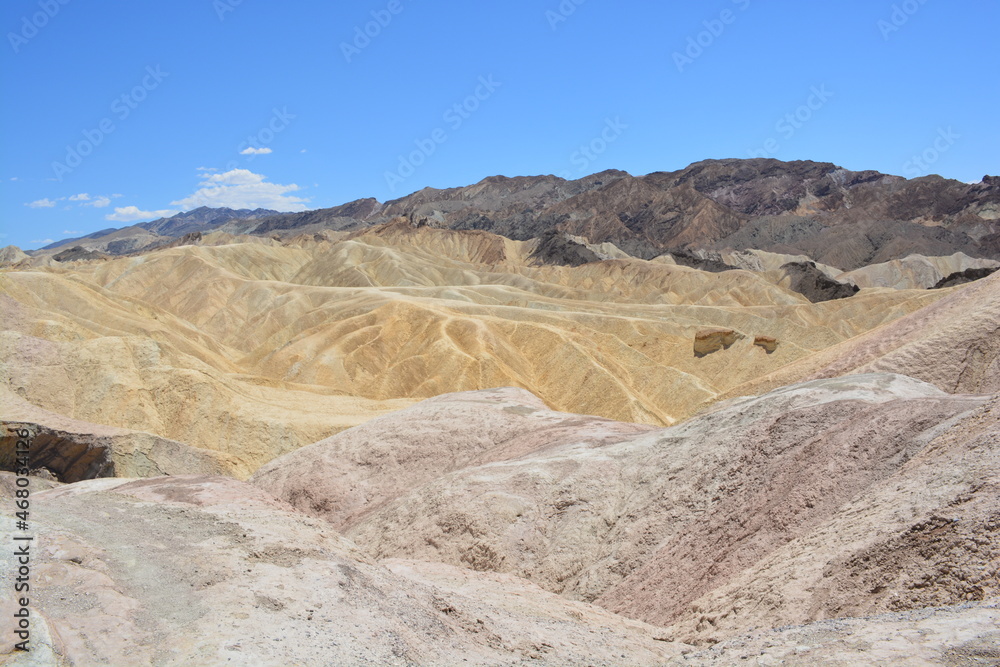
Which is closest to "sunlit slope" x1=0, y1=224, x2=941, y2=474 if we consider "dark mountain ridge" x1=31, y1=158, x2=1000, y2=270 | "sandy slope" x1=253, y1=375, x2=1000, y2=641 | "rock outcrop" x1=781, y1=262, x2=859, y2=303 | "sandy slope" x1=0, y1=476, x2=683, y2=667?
"rock outcrop" x1=781, y1=262, x2=859, y2=303

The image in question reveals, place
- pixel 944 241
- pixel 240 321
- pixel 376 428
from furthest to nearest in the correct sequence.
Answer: pixel 944 241 → pixel 240 321 → pixel 376 428

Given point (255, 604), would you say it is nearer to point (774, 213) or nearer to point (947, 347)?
point (947, 347)

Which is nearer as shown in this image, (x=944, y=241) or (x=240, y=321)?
(x=240, y=321)

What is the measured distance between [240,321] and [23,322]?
153 ft

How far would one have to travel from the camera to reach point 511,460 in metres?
15.8

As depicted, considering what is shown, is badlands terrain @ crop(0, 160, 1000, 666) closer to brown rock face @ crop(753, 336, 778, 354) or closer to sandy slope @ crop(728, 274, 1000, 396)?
sandy slope @ crop(728, 274, 1000, 396)

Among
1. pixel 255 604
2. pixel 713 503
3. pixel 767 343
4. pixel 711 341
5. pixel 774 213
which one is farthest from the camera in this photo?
pixel 774 213

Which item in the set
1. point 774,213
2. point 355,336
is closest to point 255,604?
point 355,336

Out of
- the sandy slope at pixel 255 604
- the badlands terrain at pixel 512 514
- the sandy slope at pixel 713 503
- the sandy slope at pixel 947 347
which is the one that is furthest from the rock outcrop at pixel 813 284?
the sandy slope at pixel 255 604

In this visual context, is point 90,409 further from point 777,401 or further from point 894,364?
point 894,364

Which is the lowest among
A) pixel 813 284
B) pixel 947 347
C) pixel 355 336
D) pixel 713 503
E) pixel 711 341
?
pixel 713 503

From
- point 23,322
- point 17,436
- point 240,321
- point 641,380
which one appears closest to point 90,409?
point 17,436

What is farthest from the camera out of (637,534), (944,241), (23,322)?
(944,241)

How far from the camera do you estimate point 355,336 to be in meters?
51.6
